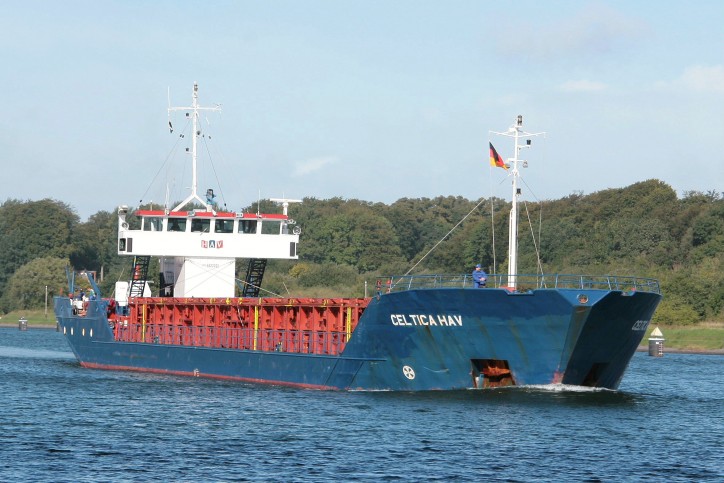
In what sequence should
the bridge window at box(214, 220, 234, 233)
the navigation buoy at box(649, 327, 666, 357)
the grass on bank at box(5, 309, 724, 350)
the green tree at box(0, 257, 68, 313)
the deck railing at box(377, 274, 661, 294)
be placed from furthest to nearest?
the green tree at box(0, 257, 68, 313) < the grass on bank at box(5, 309, 724, 350) < the navigation buoy at box(649, 327, 666, 357) < the bridge window at box(214, 220, 234, 233) < the deck railing at box(377, 274, 661, 294)

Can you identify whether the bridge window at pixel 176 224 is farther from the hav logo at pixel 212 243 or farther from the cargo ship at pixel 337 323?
the hav logo at pixel 212 243

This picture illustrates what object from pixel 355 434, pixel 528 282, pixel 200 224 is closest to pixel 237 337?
pixel 200 224

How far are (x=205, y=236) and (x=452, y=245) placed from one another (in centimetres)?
5660

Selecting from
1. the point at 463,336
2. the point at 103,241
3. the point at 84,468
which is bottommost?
the point at 84,468

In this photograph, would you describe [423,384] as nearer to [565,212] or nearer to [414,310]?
[414,310]

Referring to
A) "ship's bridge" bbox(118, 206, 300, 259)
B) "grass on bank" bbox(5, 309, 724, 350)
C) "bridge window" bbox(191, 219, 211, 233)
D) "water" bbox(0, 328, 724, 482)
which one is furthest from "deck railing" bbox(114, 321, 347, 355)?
"grass on bank" bbox(5, 309, 724, 350)

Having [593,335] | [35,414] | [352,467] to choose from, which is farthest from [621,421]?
[35,414]

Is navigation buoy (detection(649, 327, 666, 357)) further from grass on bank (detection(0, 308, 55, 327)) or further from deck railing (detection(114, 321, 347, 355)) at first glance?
grass on bank (detection(0, 308, 55, 327))

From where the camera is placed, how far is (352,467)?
26.2 meters

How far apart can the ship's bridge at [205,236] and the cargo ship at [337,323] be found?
0.18 feet

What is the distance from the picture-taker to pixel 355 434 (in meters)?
30.5

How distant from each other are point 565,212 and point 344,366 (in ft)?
247

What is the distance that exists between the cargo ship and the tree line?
13279mm

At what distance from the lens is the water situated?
25906 mm
